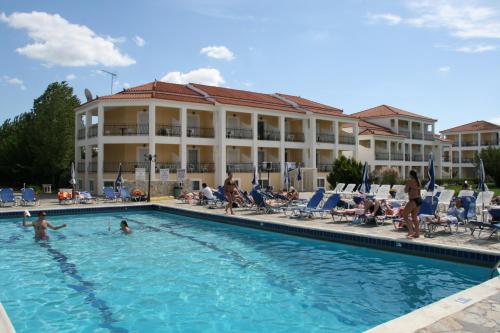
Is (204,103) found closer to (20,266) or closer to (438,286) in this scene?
(20,266)

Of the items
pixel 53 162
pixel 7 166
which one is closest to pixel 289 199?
pixel 53 162

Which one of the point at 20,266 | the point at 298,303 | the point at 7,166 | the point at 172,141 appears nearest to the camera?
the point at 298,303

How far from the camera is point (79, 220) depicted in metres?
17.4

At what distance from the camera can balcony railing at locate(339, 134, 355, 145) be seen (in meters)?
38.8

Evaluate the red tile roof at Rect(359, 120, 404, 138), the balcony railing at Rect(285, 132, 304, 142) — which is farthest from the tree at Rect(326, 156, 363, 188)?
the red tile roof at Rect(359, 120, 404, 138)

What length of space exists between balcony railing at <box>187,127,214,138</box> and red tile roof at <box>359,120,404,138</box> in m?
18.3

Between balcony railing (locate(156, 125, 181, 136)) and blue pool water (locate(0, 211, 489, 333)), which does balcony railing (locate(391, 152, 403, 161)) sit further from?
blue pool water (locate(0, 211, 489, 333))

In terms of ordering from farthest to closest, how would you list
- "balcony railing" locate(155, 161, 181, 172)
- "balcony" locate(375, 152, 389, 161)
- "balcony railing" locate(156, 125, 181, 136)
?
"balcony" locate(375, 152, 389, 161), "balcony railing" locate(156, 125, 181, 136), "balcony railing" locate(155, 161, 181, 172)

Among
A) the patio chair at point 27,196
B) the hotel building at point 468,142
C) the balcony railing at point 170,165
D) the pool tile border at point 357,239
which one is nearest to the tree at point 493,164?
the hotel building at point 468,142

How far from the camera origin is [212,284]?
8.06 meters

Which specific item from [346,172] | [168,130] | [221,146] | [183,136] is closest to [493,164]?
[346,172]

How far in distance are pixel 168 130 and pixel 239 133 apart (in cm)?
559

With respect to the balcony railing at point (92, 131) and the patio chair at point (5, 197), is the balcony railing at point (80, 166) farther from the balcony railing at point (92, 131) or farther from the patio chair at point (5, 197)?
the patio chair at point (5, 197)

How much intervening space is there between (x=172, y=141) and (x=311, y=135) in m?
12.3
